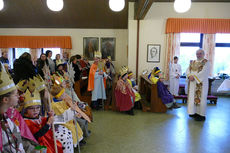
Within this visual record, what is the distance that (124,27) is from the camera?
7832 mm

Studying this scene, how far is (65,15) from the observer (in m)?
7.12

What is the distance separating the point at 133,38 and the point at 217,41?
11.7 feet

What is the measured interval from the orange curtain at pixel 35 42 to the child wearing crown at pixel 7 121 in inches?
275

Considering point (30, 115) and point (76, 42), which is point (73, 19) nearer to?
point (76, 42)

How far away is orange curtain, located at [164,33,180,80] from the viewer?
609cm

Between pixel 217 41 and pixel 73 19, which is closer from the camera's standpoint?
pixel 217 41

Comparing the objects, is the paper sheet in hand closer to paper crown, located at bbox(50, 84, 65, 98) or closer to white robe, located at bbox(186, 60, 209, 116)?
paper crown, located at bbox(50, 84, 65, 98)

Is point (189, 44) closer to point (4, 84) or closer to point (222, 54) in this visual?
point (222, 54)

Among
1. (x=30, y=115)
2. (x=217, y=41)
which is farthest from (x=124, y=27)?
(x=30, y=115)

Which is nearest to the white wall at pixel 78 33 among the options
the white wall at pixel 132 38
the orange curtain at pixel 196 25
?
the white wall at pixel 132 38

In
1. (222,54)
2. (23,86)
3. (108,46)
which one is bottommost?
(23,86)

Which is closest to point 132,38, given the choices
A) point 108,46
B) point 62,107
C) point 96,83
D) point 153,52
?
point 153,52

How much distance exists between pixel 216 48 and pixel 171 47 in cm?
212

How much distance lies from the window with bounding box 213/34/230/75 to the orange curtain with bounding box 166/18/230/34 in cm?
50
